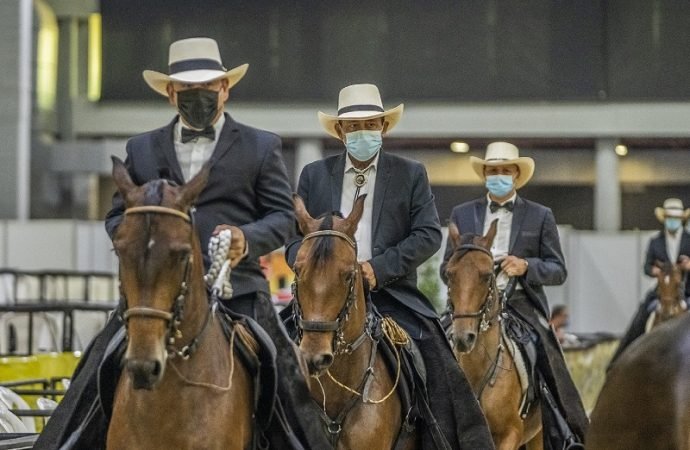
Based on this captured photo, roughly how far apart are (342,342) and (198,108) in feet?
5.23

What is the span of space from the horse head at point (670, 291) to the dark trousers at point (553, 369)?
242 inches

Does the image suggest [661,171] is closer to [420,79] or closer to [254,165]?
[420,79]

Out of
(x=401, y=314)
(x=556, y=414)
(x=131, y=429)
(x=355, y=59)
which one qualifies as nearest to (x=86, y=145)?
(x=355, y=59)

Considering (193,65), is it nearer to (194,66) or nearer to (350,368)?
(194,66)

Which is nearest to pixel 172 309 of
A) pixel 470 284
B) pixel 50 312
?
pixel 470 284

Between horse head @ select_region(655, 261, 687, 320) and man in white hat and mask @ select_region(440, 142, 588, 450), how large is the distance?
244 inches

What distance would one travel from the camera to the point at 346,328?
7.12 metres

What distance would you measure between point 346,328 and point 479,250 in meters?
2.47

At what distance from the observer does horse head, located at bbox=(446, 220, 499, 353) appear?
364 inches

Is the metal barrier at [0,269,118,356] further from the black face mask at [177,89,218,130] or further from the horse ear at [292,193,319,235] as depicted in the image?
the black face mask at [177,89,218,130]

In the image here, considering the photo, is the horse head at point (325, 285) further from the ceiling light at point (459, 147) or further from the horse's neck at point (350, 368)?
the ceiling light at point (459, 147)

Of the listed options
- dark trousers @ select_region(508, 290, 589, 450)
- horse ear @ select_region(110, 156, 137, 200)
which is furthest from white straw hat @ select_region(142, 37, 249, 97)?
dark trousers @ select_region(508, 290, 589, 450)

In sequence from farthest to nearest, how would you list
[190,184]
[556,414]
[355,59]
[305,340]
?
[355,59] → [556,414] → [305,340] → [190,184]

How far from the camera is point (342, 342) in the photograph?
714 centimetres
